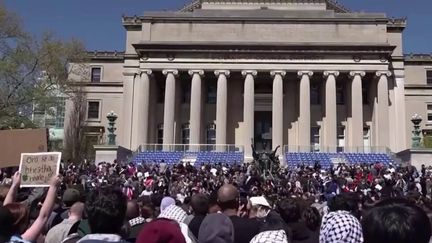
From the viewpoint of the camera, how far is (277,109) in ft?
180

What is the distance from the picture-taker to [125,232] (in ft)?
19.0

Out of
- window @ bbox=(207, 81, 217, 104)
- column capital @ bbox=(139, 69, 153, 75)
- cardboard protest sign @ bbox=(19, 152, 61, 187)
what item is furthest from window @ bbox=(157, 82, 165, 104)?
cardboard protest sign @ bbox=(19, 152, 61, 187)

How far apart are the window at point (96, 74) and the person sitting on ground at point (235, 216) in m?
60.5

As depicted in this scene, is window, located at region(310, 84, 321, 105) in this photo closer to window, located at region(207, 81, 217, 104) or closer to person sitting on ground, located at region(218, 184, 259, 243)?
window, located at region(207, 81, 217, 104)

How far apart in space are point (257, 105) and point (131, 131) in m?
14.4

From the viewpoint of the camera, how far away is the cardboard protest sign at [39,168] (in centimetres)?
646

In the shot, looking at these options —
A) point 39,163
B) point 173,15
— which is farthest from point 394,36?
point 39,163

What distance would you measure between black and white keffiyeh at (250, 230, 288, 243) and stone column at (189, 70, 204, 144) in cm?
4902

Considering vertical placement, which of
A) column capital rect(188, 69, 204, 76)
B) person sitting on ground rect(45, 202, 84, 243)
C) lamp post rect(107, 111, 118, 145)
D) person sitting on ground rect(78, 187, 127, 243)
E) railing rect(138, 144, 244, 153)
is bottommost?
person sitting on ground rect(45, 202, 84, 243)

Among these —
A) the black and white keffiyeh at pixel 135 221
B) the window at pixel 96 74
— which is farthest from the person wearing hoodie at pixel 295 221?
the window at pixel 96 74

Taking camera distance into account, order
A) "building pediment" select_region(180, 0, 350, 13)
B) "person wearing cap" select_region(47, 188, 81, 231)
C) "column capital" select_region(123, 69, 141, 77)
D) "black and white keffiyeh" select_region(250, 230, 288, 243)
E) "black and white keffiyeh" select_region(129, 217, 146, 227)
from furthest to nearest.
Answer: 1. "building pediment" select_region(180, 0, 350, 13)
2. "column capital" select_region(123, 69, 141, 77)
3. "person wearing cap" select_region(47, 188, 81, 231)
4. "black and white keffiyeh" select_region(129, 217, 146, 227)
5. "black and white keffiyeh" select_region(250, 230, 288, 243)

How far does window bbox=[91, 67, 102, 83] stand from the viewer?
65.1 meters

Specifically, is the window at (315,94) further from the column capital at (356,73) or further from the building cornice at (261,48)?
the building cornice at (261,48)

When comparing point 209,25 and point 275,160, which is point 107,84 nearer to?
point 209,25
